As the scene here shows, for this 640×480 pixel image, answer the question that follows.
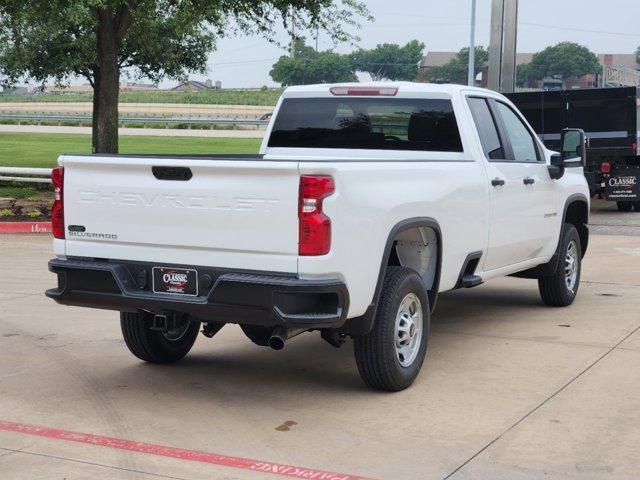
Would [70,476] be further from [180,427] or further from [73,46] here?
[73,46]

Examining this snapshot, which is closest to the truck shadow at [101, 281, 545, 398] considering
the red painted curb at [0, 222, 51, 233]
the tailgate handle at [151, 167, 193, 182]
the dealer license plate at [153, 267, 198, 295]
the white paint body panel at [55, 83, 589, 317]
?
the dealer license plate at [153, 267, 198, 295]

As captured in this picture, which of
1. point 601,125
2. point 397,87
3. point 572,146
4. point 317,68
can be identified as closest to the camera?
point 397,87

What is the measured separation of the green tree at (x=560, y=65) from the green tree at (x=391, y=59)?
25.2 meters

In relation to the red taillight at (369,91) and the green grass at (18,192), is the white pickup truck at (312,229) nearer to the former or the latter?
the red taillight at (369,91)

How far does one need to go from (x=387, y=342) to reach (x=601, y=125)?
14205 millimetres

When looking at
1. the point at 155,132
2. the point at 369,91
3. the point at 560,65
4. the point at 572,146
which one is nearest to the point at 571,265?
the point at 572,146

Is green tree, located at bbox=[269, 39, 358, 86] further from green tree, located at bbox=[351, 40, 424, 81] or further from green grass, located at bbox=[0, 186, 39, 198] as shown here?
green grass, located at bbox=[0, 186, 39, 198]

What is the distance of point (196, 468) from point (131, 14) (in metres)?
15.2

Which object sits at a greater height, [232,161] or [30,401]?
[232,161]

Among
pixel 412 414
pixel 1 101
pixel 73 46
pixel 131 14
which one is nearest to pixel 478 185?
pixel 412 414

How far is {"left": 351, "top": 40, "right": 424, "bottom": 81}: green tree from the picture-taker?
147m

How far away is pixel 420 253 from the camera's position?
7379mm

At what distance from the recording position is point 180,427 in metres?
6.05

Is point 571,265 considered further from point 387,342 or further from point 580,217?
point 387,342
